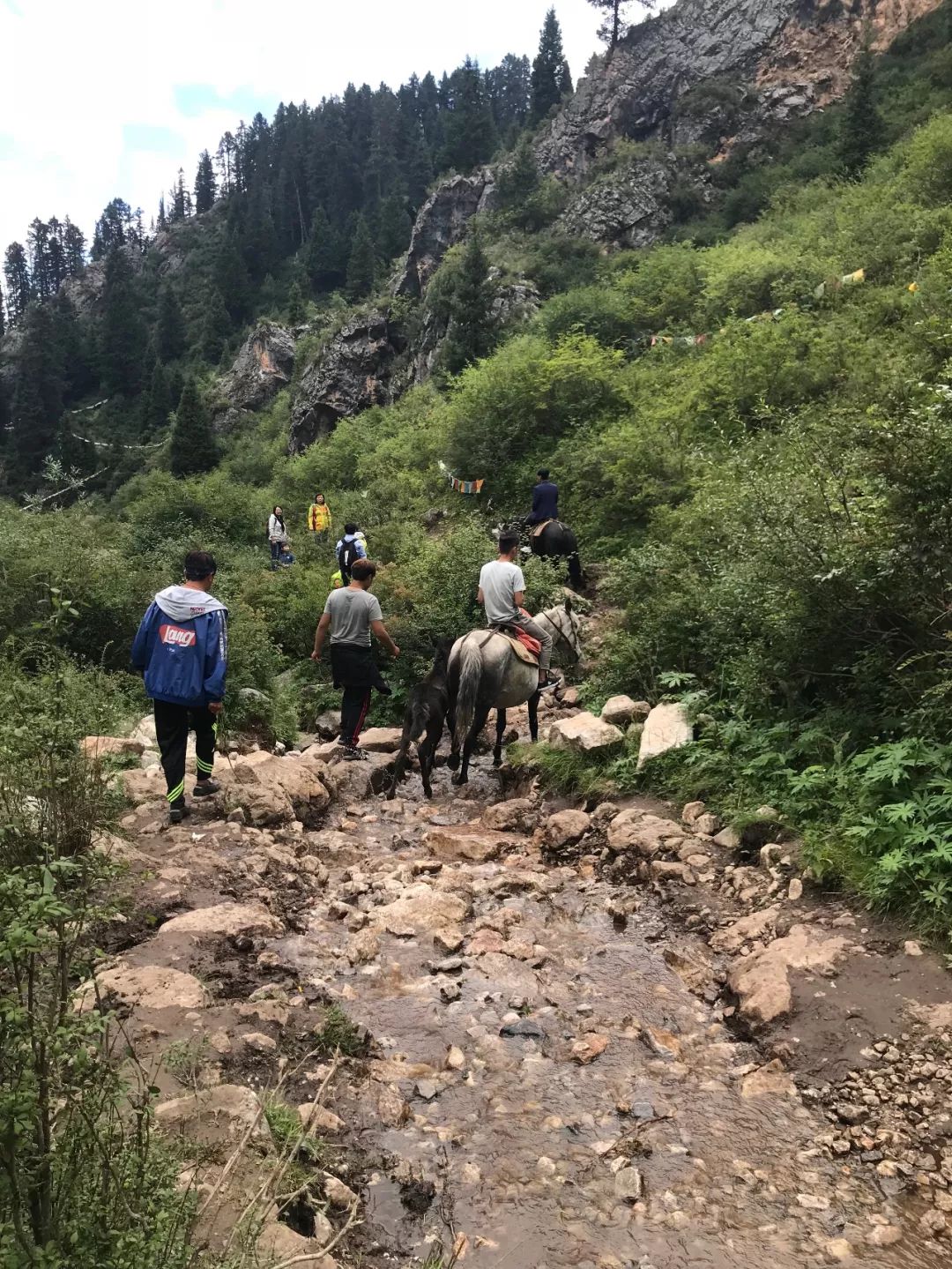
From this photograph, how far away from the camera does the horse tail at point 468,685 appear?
7.89m

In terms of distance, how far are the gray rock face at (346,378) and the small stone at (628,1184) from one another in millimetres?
41135


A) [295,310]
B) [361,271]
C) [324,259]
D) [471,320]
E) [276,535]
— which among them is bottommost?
[276,535]

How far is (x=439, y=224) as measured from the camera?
5203 centimetres

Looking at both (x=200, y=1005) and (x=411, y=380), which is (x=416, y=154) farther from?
(x=200, y=1005)

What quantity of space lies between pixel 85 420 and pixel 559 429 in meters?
64.7

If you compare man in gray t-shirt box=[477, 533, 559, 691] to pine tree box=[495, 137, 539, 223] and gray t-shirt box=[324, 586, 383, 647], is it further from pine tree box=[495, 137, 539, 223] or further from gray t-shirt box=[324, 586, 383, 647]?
pine tree box=[495, 137, 539, 223]

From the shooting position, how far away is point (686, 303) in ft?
80.0

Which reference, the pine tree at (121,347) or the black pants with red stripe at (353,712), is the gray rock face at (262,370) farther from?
the black pants with red stripe at (353,712)

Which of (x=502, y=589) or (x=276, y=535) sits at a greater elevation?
(x=276, y=535)

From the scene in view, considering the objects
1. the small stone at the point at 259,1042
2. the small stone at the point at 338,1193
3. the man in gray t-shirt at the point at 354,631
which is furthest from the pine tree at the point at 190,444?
the small stone at the point at 338,1193

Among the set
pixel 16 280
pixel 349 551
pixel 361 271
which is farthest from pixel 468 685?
pixel 16 280

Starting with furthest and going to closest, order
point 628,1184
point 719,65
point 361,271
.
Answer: point 361,271, point 719,65, point 628,1184

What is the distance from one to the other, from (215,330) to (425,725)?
78.4 metres

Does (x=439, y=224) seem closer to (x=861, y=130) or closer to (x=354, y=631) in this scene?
(x=861, y=130)
